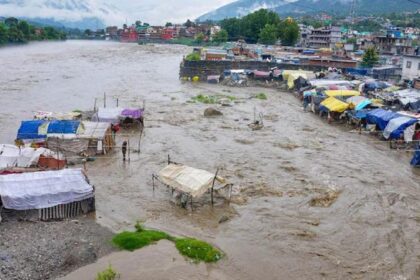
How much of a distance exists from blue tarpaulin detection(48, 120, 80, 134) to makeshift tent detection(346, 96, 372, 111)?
17.9m

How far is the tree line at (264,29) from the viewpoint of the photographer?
9250 centimetres

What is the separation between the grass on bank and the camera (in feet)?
41.8

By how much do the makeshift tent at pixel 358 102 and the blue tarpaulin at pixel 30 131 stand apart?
64.0ft

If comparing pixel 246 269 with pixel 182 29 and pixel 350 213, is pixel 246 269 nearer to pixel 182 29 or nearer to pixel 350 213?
pixel 350 213

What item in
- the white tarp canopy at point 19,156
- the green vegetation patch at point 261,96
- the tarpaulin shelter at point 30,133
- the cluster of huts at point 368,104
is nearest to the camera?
the white tarp canopy at point 19,156

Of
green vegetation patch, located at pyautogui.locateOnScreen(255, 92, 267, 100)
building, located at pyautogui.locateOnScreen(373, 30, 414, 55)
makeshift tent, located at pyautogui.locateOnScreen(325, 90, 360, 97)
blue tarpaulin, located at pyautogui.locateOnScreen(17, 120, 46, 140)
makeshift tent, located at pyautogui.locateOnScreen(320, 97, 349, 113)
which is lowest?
green vegetation patch, located at pyautogui.locateOnScreen(255, 92, 267, 100)

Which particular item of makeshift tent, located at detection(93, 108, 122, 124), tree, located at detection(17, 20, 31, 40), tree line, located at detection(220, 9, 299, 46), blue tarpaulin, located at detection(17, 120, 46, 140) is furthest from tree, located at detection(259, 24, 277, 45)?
blue tarpaulin, located at detection(17, 120, 46, 140)

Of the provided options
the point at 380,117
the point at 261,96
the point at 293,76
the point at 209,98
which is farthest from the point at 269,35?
the point at 380,117

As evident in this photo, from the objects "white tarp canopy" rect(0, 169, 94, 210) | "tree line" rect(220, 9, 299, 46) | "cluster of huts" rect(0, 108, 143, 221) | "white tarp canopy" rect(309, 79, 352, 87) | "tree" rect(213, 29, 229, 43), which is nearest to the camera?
"white tarp canopy" rect(0, 169, 94, 210)

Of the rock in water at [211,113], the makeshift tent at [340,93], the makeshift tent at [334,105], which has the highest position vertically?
the makeshift tent at [340,93]

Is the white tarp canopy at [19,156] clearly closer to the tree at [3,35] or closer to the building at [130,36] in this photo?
the tree at [3,35]

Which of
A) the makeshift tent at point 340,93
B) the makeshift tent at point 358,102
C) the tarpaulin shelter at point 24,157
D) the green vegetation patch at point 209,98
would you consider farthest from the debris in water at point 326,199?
the green vegetation patch at point 209,98

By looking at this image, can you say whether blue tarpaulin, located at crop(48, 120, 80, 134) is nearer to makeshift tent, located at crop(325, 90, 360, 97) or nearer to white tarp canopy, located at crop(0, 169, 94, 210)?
white tarp canopy, located at crop(0, 169, 94, 210)

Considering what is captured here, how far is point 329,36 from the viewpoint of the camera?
95.6 metres
